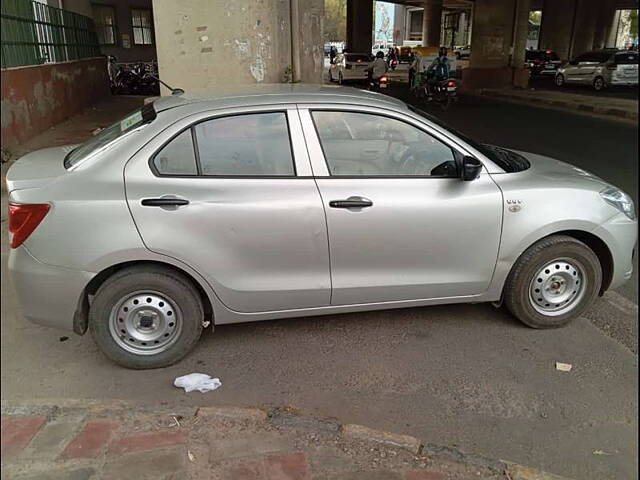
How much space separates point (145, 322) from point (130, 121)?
4.48 ft

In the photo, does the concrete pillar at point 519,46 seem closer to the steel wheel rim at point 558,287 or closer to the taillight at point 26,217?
the steel wheel rim at point 558,287

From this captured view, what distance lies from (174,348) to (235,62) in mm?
6907

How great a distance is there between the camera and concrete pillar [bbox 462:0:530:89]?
25.3 metres

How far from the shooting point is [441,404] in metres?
3.28

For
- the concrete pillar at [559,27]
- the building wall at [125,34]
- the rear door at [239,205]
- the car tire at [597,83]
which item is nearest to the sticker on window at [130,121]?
the rear door at [239,205]

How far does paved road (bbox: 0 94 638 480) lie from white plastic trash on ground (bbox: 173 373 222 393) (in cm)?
5

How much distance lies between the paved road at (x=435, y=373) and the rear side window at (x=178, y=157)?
43.4 inches

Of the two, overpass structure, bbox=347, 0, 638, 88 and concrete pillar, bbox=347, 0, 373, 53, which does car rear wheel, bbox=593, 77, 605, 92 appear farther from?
concrete pillar, bbox=347, 0, 373, 53

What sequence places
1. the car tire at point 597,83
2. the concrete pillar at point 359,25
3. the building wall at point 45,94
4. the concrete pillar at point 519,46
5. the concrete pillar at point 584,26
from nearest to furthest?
the building wall at point 45,94 < the car tire at point 597,83 < the concrete pillar at point 519,46 < the concrete pillar at point 584,26 < the concrete pillar at point 359,25

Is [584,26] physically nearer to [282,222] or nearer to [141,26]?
[141,26]

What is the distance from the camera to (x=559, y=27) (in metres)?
40.1

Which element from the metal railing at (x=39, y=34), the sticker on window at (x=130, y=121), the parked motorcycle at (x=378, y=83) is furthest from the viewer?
the parked motorcycle at (x=378, y=83)

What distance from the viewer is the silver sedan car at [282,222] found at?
3342 millimetres

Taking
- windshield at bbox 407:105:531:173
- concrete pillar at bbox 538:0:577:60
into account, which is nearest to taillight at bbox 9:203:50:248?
windshield at bbox 407:105:531:173
